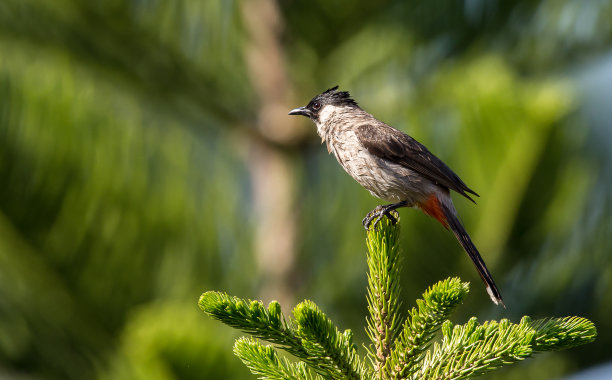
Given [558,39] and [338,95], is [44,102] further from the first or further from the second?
[558,39]

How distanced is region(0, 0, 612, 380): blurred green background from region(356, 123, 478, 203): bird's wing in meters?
0.34

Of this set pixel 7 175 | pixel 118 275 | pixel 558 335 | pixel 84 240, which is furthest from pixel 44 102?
pixel 558 335

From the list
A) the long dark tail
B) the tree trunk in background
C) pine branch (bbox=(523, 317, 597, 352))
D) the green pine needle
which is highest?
the tree trunk in background

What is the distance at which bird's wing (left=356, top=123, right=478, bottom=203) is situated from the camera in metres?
3.07

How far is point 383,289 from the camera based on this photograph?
6.01 ft

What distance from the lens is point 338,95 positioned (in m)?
3.66

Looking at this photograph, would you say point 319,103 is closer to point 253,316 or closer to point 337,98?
point 337,98

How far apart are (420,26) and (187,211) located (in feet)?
5.90

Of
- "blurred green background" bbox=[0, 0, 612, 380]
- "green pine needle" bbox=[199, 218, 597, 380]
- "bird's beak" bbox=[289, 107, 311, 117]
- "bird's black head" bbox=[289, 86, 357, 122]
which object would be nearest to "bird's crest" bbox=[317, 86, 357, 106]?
"bird's black head" bbox=[289, 86, 357, 122]

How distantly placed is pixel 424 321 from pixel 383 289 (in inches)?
10.0

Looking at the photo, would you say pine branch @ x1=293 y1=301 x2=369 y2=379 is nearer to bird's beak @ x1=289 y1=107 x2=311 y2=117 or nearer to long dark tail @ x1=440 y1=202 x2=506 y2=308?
long dark tail @ x1=440 y1=202 x2=506 y2=308

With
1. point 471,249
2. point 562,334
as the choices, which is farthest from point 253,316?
point 471,249

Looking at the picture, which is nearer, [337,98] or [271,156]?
[337,98]

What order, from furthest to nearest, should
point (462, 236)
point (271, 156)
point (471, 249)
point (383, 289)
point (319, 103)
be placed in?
1. point (271, 156)
2. point (319, 103)
3. point (462, 236)
4. point (471, 249)
5. point (383, 289)
